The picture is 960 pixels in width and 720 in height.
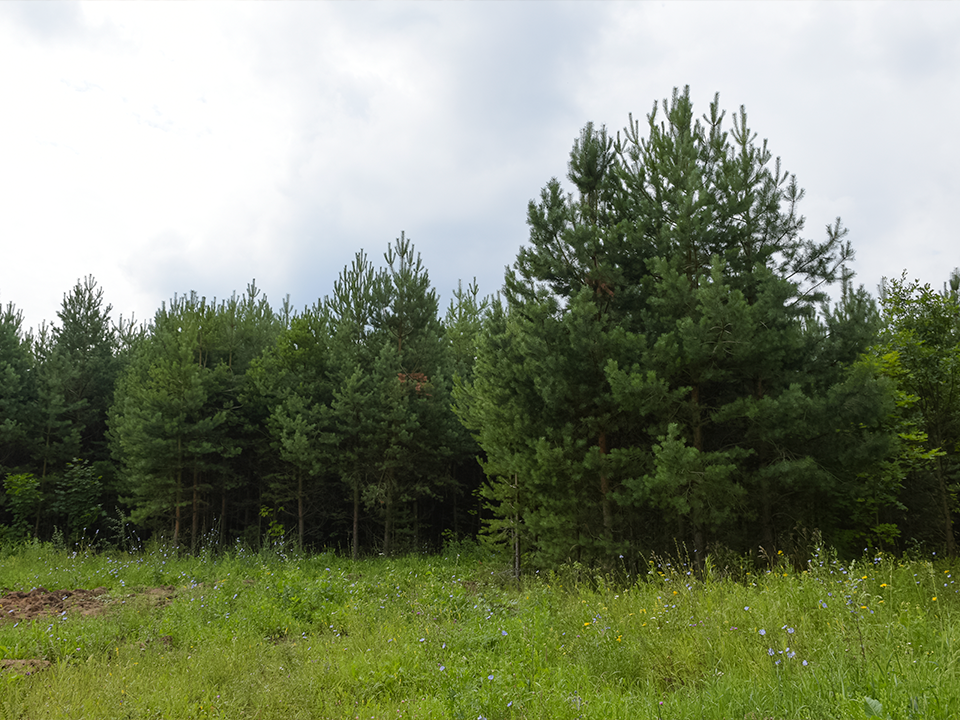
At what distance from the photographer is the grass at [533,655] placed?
3.37 metres

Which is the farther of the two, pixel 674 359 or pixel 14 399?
pixel 14 399

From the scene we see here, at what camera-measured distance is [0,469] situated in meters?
20.6

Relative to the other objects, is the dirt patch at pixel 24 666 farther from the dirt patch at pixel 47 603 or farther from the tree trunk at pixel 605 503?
the tree trunk at pixel 605 503

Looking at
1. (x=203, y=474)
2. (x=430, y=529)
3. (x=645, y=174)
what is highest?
(x=645, y=174)

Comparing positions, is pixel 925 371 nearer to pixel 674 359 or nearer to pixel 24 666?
pixel 674 359

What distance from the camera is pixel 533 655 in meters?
4.84

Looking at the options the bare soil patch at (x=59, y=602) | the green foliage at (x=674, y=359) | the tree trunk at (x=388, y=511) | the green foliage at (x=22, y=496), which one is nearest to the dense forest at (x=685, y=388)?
the green foliage at (x=674, y=359)

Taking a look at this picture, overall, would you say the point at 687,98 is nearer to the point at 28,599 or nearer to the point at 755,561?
the point at 755,561

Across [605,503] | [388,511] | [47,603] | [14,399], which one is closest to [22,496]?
[14,399]

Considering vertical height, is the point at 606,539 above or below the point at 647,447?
below

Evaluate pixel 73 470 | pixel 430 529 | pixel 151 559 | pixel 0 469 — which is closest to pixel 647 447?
pixel 151 559

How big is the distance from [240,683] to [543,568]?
7174 mm

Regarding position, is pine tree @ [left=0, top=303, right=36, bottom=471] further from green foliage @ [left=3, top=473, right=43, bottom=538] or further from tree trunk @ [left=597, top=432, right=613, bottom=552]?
tree trunk @ [left=597, top=432, right=613, bottom=552]

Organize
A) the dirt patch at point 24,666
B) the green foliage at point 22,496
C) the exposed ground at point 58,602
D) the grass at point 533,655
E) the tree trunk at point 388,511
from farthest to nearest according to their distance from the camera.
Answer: the green foliage at point 22,496 → the tree trunk at point 388,511 → the exposed ground at point 58,602 → the dirt patch at point 24,666 → the grass at point 533,655
